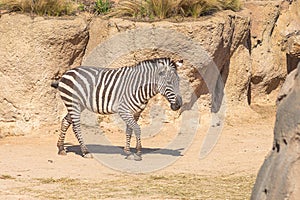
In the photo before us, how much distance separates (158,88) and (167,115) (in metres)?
2.23

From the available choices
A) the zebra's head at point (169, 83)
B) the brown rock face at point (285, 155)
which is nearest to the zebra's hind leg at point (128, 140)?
the zebra's head at point (169, 83)

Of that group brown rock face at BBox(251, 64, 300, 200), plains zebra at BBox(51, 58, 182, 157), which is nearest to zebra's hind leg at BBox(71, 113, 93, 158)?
plains zebra at BBox(51, 58, 182, 157)

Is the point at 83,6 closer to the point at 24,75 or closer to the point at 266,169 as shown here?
the point at 24,75

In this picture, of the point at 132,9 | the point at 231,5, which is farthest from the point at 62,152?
the point at 231,5

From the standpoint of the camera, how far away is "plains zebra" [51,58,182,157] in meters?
12.0

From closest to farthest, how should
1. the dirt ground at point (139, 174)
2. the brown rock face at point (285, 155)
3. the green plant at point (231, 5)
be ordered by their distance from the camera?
1. the brown rock face at point (285, 155)
2. the dirt ground at point (139, 174)
3. the green plant at point (231, 5)

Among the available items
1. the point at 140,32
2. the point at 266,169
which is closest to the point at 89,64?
the point at 140,32

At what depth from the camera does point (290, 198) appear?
214 inches

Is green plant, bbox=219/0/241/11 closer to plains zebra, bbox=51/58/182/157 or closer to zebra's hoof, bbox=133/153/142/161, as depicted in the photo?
plains zebra, bbox=51/58/182/157

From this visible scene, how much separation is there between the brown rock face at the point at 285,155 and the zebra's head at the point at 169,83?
19.7 feet

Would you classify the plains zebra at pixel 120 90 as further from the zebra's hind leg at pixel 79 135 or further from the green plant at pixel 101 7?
the green plant at pixel 101 7

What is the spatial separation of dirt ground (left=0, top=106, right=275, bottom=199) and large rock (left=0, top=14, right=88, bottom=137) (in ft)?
1.24

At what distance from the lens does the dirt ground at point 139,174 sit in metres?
9.56

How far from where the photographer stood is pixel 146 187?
9.92 meters
